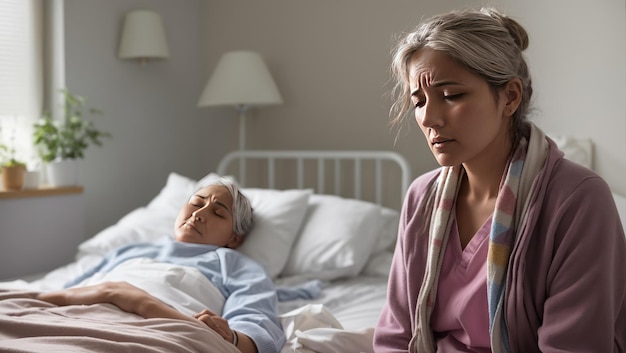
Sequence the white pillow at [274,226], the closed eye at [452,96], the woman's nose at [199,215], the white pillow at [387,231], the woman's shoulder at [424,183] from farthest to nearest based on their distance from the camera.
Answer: the white pillow at [387,231] → the white pillow at [274,226] → the woman's nose at [199,215] → the woman's shoulder at [424,183] → the closed eye at [452,96]

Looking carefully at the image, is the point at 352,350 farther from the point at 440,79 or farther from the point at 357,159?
the point at 357,159

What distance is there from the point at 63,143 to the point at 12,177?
0.25m

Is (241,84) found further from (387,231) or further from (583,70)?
(583,70)

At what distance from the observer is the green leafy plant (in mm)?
2871

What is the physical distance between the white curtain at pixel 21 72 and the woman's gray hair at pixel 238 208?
1228 millimetres

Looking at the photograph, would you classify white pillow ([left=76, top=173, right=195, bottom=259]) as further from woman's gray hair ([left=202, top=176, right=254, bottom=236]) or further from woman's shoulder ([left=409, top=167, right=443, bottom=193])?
woman's shoulder ([left=409, top=167, right=443, bottom=193])

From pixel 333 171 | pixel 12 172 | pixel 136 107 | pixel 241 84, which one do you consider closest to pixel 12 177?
pixel 12 172

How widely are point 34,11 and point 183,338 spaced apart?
2153 millimetres

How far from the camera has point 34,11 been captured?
9.91ft

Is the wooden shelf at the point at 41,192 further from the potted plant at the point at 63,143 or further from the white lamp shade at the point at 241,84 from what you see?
the white lamp shade at the point at 241,84

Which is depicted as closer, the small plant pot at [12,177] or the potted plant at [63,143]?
the small plant pot at [12,177]

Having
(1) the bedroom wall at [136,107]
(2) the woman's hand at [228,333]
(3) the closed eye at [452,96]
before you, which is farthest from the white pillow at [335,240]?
(3) the closed eye at [452,96]

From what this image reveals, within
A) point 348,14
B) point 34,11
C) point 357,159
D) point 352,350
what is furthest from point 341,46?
point 352,350

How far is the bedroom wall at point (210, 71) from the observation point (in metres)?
3.02
